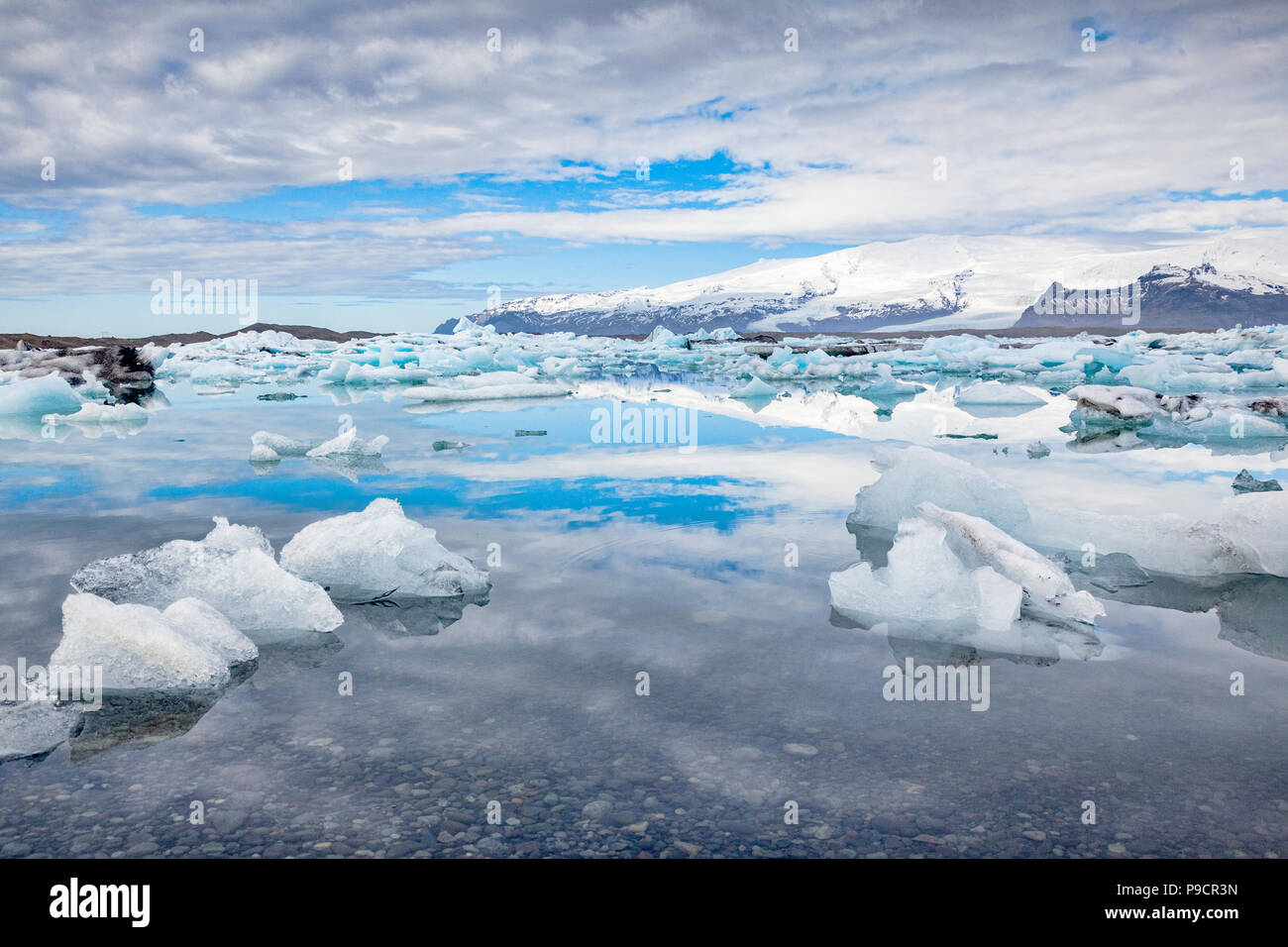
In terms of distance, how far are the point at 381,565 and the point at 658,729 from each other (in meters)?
2.00

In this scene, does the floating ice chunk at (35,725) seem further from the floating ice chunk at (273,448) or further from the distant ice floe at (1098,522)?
the floating ice chunk at (273,448)

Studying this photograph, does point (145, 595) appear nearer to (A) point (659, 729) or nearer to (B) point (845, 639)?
(A) point (659, 729)

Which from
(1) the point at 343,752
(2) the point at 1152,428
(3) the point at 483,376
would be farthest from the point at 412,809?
(3) the point at 483,376

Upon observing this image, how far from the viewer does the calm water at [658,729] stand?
214 cm

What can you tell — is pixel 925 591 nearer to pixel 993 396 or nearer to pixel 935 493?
pixel 935 493

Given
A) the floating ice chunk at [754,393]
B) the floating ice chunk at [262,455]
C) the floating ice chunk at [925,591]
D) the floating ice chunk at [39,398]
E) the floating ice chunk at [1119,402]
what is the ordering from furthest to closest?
the floating ice chunk at [754,393], the floating ice chunk at [39,398], the floating ice chunk at [1119,402], the floating ice chunk at [262,455], the floating ice chunk at [925,591]

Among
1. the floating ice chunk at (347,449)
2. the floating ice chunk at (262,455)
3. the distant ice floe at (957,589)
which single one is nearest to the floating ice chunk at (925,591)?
the distant ice floe at (957,589)

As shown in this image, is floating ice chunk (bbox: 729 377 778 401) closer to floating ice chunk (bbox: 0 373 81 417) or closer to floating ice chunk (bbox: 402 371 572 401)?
floating ice chunk (bbox: 402 371 572 401)

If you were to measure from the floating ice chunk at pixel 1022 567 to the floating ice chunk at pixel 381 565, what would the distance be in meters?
2.29

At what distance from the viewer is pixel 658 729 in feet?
8.84

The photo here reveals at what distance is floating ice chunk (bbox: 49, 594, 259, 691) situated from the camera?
119 inches

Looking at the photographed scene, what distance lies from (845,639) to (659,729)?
Answer: 1.12m

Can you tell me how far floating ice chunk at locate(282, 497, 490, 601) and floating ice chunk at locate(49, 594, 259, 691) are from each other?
3.40 feet
